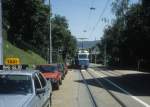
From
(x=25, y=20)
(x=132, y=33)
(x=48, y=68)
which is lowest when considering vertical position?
(x=48, y=68)

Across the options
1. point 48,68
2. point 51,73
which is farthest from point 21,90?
point 48,68

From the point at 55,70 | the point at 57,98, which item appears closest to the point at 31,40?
the point at 55,70

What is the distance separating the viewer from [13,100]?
1026cm

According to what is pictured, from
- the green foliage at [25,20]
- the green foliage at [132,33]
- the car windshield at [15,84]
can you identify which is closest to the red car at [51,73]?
the green foliage at [132,33]

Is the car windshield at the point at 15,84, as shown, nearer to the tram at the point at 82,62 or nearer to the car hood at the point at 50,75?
the car hood at the point at 50,75

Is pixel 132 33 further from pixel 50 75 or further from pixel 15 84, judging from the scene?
pixel 15 84

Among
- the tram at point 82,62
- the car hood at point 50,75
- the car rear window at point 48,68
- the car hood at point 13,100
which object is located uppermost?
the tram at point 82,62

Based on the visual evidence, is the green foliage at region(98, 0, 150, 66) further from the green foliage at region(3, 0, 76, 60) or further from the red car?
the red car

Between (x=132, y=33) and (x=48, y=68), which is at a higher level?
(x=132, y=33)

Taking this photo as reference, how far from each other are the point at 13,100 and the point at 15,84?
1.43 m

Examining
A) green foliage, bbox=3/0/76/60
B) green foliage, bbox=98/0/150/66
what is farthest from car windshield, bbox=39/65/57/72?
green foliage, bbox=3/0/76/60

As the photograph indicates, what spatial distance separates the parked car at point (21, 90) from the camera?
10.2 m

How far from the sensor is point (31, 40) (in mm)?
78250

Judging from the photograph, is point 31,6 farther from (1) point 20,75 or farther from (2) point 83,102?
(1) point 20,75
